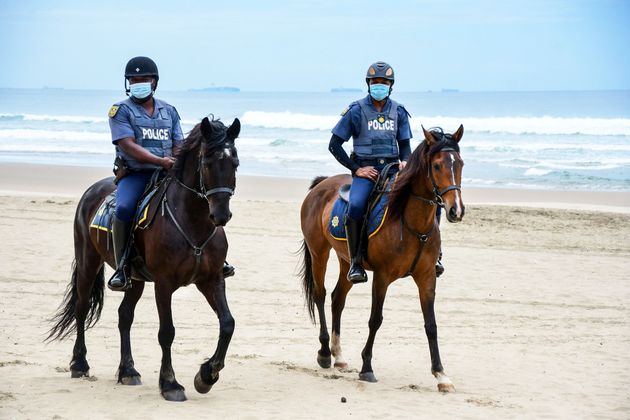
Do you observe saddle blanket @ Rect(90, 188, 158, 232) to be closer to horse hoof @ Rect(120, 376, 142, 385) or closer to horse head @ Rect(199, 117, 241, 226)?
horse head @ Rect(199, 117, 241, 226)

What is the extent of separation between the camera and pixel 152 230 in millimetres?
6984

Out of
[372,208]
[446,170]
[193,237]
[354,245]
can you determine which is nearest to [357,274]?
[354,245]

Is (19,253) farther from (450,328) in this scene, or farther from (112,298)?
(450,328)

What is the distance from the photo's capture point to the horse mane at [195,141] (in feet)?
21.7

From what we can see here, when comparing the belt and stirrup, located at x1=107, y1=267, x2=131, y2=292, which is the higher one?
the belt

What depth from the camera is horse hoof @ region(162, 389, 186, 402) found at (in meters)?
6.86

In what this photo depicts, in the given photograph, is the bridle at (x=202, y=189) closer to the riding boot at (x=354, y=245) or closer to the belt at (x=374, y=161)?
the riding boot at (x=354, y=245)

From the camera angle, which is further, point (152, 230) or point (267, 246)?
point (267, 246)

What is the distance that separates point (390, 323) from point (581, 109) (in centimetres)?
7573

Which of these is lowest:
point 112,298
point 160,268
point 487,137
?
point 112,298

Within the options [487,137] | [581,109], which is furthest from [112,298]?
[581,109]

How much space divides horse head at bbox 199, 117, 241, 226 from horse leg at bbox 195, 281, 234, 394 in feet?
2.23

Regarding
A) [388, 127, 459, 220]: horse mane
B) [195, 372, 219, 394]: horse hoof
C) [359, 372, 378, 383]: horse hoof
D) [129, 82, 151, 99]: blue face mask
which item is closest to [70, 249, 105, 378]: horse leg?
[195, 372, 219, 394]: horse hoof

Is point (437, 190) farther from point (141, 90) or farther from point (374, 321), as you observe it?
point (141, 90)
